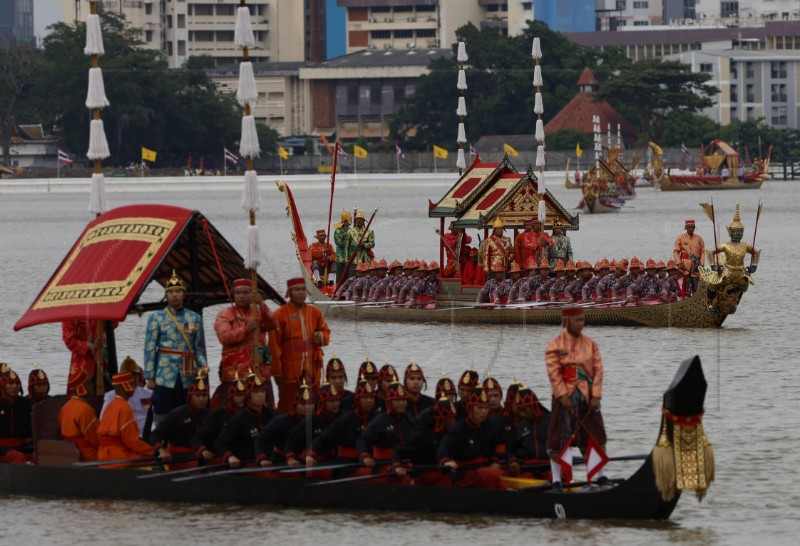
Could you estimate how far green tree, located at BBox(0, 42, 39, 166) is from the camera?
142 meters

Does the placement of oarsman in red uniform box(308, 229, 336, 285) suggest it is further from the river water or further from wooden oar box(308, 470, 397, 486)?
wooden oar box(308, 470, 397, 486)

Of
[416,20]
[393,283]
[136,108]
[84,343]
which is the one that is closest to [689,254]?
[393,283]

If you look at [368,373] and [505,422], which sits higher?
[368,373]

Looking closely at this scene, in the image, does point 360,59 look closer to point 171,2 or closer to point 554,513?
point 171,2

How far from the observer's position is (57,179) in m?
128

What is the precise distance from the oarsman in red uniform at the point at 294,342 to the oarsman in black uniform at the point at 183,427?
111 centimetres

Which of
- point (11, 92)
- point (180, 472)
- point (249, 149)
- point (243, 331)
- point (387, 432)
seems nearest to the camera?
point (387, 432)

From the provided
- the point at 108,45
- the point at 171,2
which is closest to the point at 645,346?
the point at 108,45

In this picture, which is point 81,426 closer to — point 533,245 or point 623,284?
point 623,284

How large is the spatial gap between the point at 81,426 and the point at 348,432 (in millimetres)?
2630

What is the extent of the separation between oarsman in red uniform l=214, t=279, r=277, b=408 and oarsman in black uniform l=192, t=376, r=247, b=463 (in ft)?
1.72

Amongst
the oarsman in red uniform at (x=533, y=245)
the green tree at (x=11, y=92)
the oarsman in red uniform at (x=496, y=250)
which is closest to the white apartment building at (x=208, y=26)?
the green tree at (x=11, y=92)

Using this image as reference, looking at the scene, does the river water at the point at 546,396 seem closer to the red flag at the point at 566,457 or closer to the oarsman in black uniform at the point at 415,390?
the red flag at the point at 566,457

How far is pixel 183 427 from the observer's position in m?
17.6
